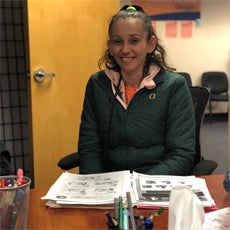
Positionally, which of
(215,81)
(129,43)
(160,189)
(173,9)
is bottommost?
(215,81)

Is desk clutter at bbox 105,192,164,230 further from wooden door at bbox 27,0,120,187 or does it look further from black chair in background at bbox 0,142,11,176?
wooden door at bbox 27,0,120,187

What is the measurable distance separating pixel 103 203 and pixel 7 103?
87.8 inches

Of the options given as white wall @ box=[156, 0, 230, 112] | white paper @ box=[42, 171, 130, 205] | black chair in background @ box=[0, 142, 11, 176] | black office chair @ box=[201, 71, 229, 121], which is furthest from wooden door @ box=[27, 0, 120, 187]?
black office chair @ box=[201, 71, 229, 121]

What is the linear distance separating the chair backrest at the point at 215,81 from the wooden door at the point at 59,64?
394 cm

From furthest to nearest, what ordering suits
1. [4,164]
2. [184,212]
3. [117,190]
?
[4,164]
[117,190]
[184,212]

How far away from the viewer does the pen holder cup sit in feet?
2.73

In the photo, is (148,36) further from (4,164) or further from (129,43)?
(4,164)

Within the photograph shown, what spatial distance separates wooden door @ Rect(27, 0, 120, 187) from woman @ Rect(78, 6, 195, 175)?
1106 millimetres

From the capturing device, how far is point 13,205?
853mm

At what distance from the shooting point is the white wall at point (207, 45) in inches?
253

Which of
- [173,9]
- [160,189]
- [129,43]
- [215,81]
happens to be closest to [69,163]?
[129,43]

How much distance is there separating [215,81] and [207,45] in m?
0.61

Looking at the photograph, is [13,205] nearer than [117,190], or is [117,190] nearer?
[13,205]

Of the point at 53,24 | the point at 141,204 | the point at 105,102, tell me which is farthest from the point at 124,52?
the point at 53,24
